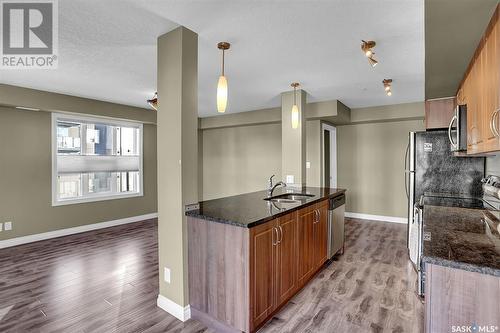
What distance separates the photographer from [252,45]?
8.74 ft

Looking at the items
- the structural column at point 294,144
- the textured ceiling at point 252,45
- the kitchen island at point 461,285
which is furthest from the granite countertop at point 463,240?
the structural column at point 294,144

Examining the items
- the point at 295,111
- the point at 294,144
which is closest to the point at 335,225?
the point at 294,144

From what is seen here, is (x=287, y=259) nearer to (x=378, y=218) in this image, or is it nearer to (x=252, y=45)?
(x=252, y=45)

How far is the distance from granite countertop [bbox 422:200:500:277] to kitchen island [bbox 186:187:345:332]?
1.06 meters

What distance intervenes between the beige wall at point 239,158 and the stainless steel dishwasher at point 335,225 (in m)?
2.82

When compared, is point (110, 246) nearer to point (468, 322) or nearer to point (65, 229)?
point (65, 229)

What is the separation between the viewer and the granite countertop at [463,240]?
1.07m

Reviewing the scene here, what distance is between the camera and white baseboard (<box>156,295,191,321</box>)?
2.25 m

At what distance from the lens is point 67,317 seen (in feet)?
7.55

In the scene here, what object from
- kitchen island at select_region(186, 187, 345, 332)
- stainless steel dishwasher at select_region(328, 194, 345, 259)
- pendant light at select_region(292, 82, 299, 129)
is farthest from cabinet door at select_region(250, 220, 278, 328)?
pendant light at select_region(292, 82, 299, 129)

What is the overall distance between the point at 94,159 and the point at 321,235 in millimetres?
4723

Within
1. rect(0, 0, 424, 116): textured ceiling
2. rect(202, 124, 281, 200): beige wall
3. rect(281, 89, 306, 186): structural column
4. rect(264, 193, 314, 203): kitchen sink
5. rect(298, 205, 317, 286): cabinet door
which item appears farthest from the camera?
rect(202, 124, 281, 200): beige wall

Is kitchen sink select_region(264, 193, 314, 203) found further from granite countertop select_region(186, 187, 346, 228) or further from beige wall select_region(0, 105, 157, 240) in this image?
beige wall select_region(0, 105, 157, 240)

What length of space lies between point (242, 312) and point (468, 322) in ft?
4.48
